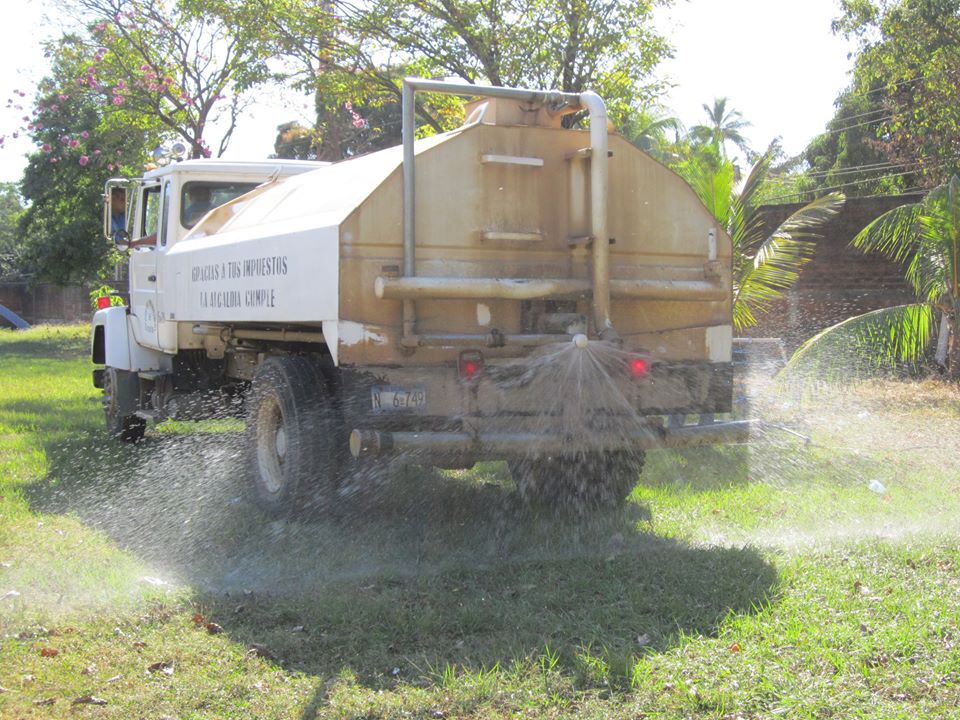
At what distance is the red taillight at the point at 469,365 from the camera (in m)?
6.46

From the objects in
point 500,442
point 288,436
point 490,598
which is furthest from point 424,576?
point 288,436

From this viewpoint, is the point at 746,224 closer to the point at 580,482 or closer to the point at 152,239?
the point at 580,482

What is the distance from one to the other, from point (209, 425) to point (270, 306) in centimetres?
586

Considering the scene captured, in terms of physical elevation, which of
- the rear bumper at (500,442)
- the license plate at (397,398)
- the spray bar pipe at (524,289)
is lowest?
the rear bumper at (500,442)

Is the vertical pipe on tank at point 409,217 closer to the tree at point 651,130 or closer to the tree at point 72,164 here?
the tree at point 651,130

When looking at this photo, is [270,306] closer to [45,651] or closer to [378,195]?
[378,195]

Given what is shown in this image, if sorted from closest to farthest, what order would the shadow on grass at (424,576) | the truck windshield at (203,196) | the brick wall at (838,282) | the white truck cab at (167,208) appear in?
the shadow on grass at (424,576), the white truck cab at (167,208), the truck windshield at (203,196), the brick wall at (838,282)

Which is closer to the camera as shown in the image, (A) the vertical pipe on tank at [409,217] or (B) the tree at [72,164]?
(A) the vertical pipe on tank at [409,217]

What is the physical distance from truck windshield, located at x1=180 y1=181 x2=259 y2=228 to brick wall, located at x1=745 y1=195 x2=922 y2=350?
359 inches

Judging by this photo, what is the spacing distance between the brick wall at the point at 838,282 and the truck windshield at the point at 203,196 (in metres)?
9.13

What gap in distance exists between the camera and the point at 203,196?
9945mm

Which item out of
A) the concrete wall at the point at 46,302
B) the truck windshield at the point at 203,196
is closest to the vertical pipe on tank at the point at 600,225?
the truck windshield at the point at 203,196

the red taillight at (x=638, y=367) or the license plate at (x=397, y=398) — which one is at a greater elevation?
the red taillight at (x=638, y=367)

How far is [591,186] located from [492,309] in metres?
0.94
